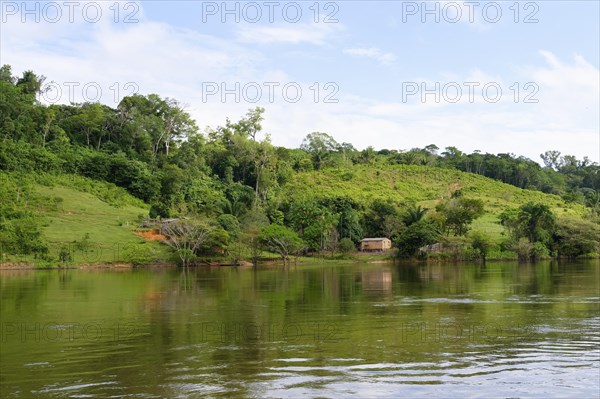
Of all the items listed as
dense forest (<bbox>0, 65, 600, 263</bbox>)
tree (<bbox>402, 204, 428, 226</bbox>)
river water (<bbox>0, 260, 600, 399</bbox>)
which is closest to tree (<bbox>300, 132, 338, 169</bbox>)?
dense forest (<bbox>0, 65, 600, 263</bbox>)

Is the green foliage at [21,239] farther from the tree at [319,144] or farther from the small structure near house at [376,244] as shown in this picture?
the tree at [319,144]

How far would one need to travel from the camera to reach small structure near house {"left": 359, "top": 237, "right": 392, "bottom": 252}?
284 ft

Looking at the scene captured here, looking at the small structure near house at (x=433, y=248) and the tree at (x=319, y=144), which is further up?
the tree at (x=319, y=144)

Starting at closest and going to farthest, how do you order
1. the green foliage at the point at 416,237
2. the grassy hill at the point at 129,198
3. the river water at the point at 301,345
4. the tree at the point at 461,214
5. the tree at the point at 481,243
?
the river water at the point at 301,345 → the grassy hill at the point at 129,198 → the green foliage at the point at 416,237 → the tree at the point at 481,243 → the tree at the point at 461,214

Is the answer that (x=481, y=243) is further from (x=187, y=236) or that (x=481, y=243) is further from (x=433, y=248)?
(x=187, y=236)

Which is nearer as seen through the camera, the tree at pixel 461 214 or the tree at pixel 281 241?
the tree at pixel 281 241

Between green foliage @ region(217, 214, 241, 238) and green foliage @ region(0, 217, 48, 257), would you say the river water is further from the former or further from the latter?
green foliage @ region(217, 214, 241, 238)

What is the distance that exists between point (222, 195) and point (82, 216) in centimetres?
2264

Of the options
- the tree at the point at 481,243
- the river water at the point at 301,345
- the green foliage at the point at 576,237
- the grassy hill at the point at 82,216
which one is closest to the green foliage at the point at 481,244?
the tree at the point at 481,243

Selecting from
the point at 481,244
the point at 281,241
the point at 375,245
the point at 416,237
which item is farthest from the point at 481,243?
the point at 281,241

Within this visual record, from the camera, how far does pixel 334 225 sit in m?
87.1

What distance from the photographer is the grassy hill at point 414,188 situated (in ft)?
370

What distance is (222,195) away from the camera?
9612 centimetres

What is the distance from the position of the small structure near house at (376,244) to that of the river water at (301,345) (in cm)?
5108
